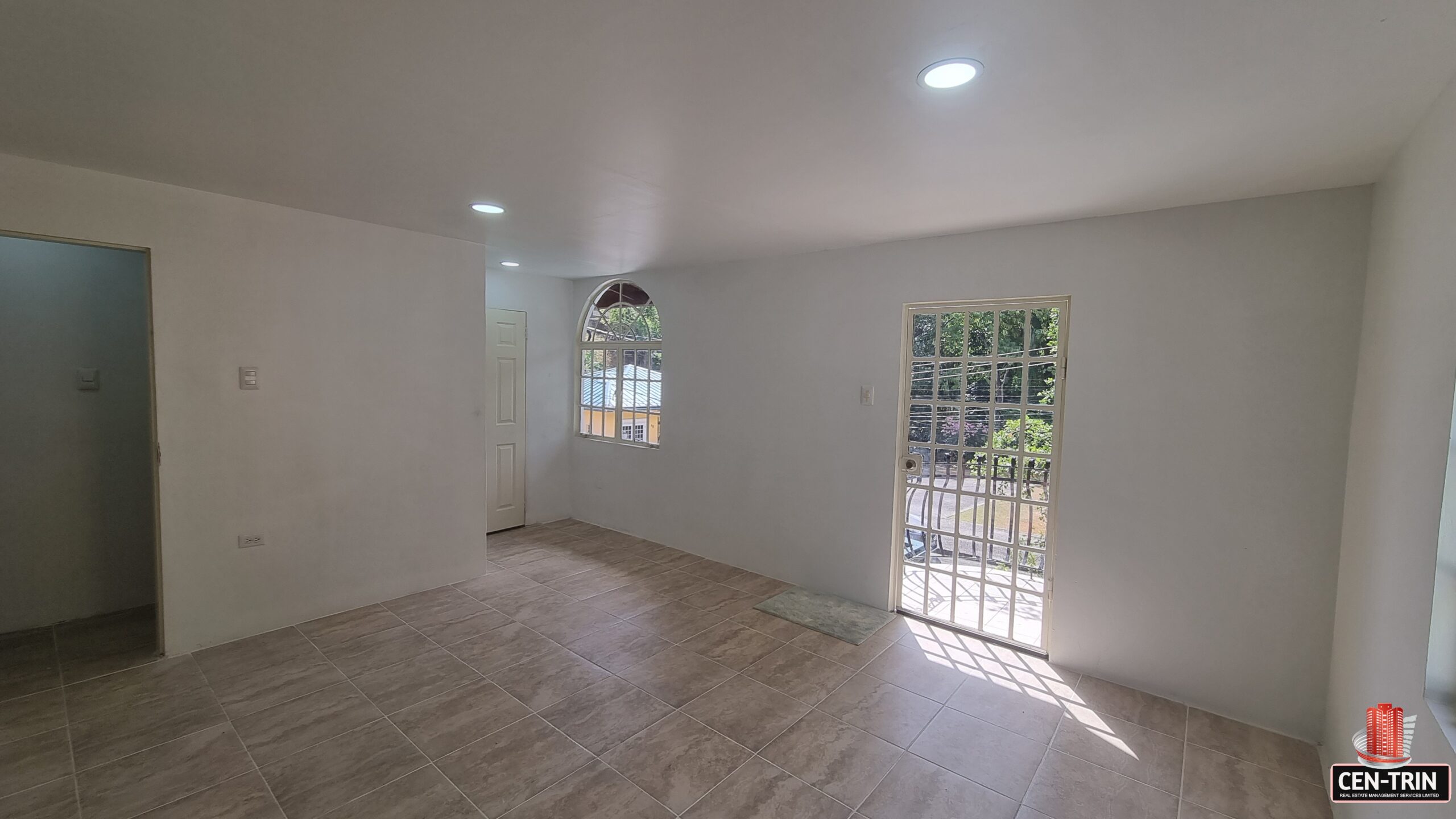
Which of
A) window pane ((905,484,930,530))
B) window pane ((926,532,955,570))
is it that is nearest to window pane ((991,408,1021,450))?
window pane ((905,484,930,530))

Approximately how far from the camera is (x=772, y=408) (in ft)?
14.3

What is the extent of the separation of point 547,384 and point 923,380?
12.0ft

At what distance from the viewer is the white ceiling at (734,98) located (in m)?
1.39

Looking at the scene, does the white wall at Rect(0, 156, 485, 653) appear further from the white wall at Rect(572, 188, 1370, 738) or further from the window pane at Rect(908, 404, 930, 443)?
the window pane at Rect(908, 404, 930, 443)

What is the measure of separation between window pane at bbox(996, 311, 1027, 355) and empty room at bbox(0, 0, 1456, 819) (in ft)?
0.24

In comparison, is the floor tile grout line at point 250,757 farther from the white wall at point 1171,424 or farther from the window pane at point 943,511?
the window pane at point 943,511

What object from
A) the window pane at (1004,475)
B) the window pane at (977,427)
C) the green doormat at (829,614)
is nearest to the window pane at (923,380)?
the window pane at (977,427)

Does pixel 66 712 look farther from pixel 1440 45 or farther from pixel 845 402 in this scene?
pixel 1440 45

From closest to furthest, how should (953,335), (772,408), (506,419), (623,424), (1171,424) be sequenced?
(1171,424) < (953,335) < (772,408) < (506,419) < (623,424)

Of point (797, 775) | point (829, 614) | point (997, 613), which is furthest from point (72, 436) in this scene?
point (997, 613)

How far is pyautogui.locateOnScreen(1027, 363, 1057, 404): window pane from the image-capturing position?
3.19m

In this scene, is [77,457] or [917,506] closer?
[77,457]

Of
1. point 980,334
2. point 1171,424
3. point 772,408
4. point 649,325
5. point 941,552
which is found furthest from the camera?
point 649,325

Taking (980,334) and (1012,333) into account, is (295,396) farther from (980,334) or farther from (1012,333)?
(1012,333)
